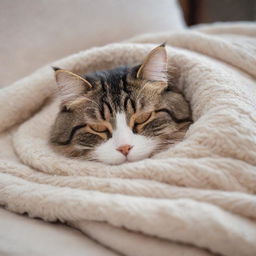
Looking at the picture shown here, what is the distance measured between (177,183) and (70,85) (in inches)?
21.9

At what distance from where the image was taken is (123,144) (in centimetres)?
92

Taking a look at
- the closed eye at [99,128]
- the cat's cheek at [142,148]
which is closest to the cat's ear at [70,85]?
the closed eye at [99,128]

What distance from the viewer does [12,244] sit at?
0.72m

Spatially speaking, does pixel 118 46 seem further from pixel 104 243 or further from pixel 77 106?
pixel 104 243

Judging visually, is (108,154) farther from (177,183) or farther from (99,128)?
(177,183)

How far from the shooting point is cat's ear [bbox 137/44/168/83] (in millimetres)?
998

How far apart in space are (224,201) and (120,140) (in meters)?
0.38

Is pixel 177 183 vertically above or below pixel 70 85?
below

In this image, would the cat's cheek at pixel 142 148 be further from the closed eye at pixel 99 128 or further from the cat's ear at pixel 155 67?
the cat's ear at pixel 155 67

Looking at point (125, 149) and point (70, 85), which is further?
point (70, 85)

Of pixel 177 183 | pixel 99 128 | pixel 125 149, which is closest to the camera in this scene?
pixel 177 183

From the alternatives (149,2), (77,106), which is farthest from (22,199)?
(149,2)

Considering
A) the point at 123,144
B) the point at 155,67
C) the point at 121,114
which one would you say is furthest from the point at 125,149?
the point at 155,67

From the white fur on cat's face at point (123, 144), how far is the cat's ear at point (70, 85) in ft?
0.62
